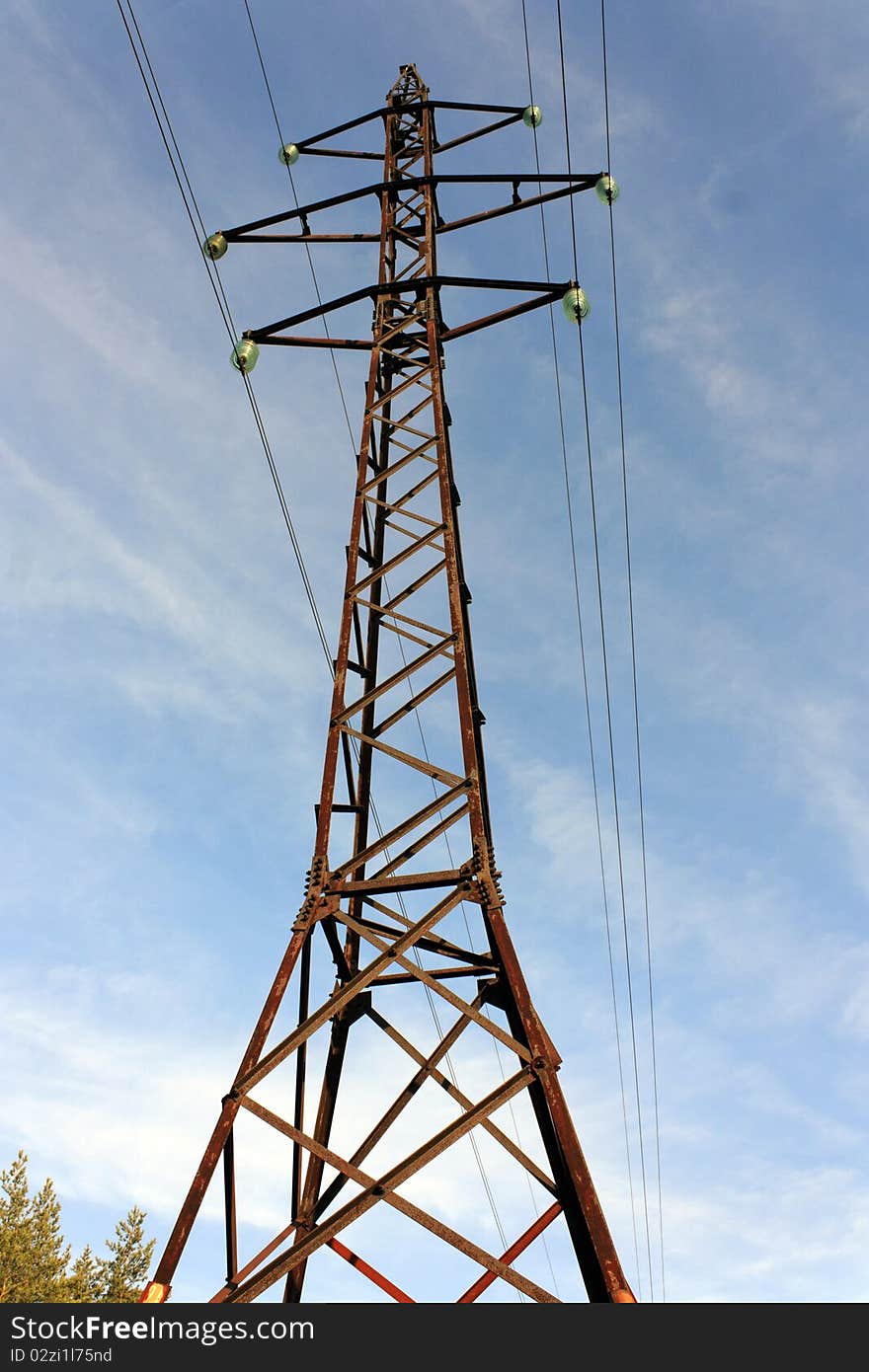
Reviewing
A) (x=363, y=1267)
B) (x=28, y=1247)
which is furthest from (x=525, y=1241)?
(x=28, y=1247)

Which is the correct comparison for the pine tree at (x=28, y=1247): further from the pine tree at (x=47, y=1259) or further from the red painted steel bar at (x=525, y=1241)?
the red painted steel bar at (x=525, y=1241)

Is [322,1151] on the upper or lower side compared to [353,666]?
lower

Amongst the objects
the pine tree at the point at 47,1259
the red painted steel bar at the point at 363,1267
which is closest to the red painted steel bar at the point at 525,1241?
the red painted steel bar at the point at 363,1267

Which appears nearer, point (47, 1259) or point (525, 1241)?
point (525, 1241)

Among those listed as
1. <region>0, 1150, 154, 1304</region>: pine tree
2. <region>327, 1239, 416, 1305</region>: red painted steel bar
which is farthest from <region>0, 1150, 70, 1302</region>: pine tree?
<region>327, 1239, 416, 1305</region>: red painted steel bar

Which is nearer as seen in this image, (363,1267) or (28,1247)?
(363,1267)

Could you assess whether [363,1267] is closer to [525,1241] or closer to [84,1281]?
[525,1241]

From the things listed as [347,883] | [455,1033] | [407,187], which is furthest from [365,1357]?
[407,187]

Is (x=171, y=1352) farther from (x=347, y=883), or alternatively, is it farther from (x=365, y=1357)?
(x=347, y=883)

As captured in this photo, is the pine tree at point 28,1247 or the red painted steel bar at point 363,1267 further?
the pine tree at point 28,1247

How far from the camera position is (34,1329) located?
15.5ft

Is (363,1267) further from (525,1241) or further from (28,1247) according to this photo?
(28,1247)

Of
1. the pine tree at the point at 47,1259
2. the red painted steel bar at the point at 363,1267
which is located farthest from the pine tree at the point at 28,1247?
the red painted steel bar at the point at 363,1267

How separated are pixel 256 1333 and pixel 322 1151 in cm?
146
